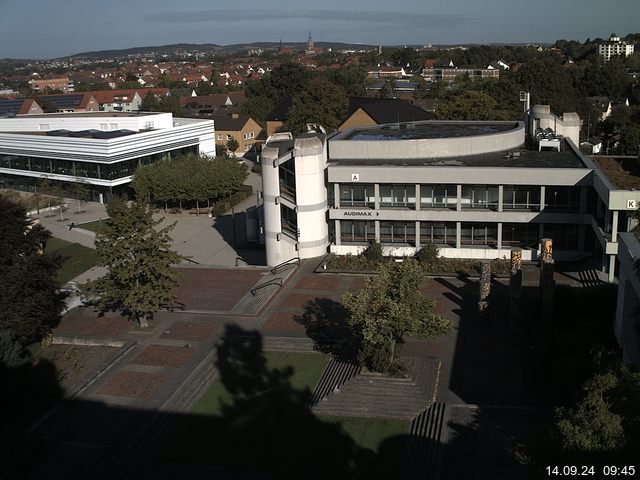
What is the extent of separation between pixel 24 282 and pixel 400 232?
64.2ft

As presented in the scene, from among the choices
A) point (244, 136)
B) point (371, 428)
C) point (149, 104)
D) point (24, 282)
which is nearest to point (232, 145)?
point (244, 136)

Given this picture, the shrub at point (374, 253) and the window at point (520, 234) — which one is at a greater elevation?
the window at point (520, 234)

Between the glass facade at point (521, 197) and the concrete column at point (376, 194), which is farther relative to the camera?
the concrete column at point (376, 194)

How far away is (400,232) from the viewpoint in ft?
127

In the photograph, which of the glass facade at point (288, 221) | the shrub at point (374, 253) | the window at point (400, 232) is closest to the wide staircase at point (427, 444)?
the shrub at point (374, 253)

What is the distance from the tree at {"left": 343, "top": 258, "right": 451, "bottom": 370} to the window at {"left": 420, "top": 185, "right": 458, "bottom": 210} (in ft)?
46.9

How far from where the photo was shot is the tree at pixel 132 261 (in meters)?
28.3

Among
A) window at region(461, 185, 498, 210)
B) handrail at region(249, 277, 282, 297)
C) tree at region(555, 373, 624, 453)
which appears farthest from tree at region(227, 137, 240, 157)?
tree at region(555, 373, 624, 453)

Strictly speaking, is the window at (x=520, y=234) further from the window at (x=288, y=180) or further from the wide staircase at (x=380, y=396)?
the wide staircase at (x=380, y=396)

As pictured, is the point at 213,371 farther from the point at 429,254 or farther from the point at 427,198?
the point at 427,198

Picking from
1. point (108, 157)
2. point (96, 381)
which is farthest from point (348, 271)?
point (108, 157)

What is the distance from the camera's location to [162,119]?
2783 inches

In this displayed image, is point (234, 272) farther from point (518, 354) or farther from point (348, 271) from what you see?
point (518, 354)

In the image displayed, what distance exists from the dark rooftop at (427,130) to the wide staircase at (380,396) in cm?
2125
